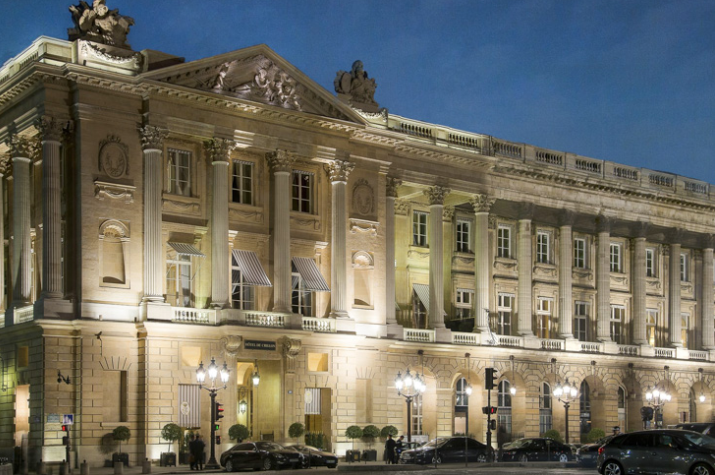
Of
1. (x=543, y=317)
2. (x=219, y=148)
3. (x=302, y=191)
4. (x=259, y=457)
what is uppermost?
(x=219, y=148)

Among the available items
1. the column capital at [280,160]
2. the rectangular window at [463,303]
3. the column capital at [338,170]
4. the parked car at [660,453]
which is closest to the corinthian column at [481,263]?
the rectangular window at [463,303]

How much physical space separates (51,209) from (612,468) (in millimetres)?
26874

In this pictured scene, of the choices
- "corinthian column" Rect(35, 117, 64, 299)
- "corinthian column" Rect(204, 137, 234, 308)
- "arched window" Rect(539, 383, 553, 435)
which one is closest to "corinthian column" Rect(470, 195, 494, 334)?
"arched window" Rect(539, 383, 553, 435)

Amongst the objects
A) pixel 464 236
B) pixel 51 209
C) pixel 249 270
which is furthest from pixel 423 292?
pixel 51 209

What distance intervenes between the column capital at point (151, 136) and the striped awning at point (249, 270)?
6.74 meters

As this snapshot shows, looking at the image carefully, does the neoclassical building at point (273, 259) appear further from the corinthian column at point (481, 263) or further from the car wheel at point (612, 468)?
the car wheel at point (612, 468)

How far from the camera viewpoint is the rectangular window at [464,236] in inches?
2603

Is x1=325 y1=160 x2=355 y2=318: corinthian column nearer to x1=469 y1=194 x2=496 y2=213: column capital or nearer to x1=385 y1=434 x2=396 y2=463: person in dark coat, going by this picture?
x1=385 y1=434 x2=396 y2=463: person in dark coat

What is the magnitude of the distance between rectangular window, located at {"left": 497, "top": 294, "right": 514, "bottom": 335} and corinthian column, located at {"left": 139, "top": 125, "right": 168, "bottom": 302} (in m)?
24.3

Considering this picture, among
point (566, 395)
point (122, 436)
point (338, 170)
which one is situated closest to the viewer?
point (122, 436)

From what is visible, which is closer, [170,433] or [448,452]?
[170,433]

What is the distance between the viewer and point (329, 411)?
5416 centimetres

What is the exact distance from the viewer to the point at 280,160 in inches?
2126

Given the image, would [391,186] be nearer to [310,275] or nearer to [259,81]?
[310,275]
